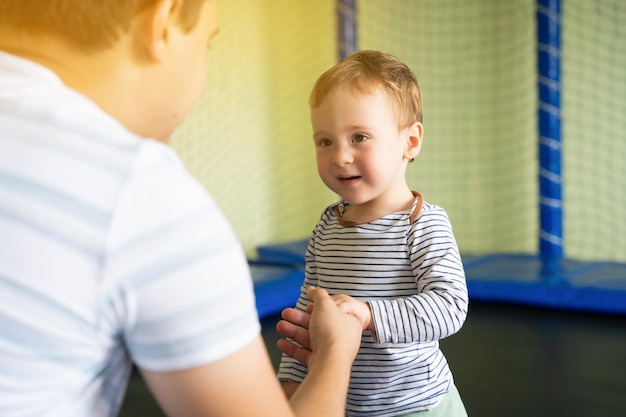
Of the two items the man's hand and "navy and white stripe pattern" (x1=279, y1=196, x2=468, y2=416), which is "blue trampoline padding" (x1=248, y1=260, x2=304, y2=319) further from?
the man's hand

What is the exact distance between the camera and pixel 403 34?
10.9 ft

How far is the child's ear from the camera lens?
0.98 meters

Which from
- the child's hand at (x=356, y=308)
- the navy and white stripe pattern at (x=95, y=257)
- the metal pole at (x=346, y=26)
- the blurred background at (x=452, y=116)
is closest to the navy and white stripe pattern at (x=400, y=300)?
the child's hand at (x=356, y=308)

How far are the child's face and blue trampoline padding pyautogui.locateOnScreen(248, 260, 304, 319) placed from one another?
1.20 m

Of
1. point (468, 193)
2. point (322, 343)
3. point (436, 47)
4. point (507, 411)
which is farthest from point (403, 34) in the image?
point (322, 343)

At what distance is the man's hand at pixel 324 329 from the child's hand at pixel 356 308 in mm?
16

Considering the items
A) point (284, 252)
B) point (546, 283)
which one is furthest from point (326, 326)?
point (284, 252)

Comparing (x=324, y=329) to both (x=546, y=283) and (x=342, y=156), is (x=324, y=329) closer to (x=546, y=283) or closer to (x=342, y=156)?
(x=342, y=156)

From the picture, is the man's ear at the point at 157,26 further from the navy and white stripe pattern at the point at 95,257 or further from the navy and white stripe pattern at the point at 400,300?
the navy and white stripe pattern at the point at 400,300

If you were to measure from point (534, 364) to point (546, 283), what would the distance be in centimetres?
66

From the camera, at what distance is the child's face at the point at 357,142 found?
0.92 meters

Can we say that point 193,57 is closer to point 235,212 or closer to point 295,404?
point 295,404

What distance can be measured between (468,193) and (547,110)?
61 centimetres

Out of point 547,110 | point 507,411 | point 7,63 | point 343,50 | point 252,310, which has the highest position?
point 343,50
